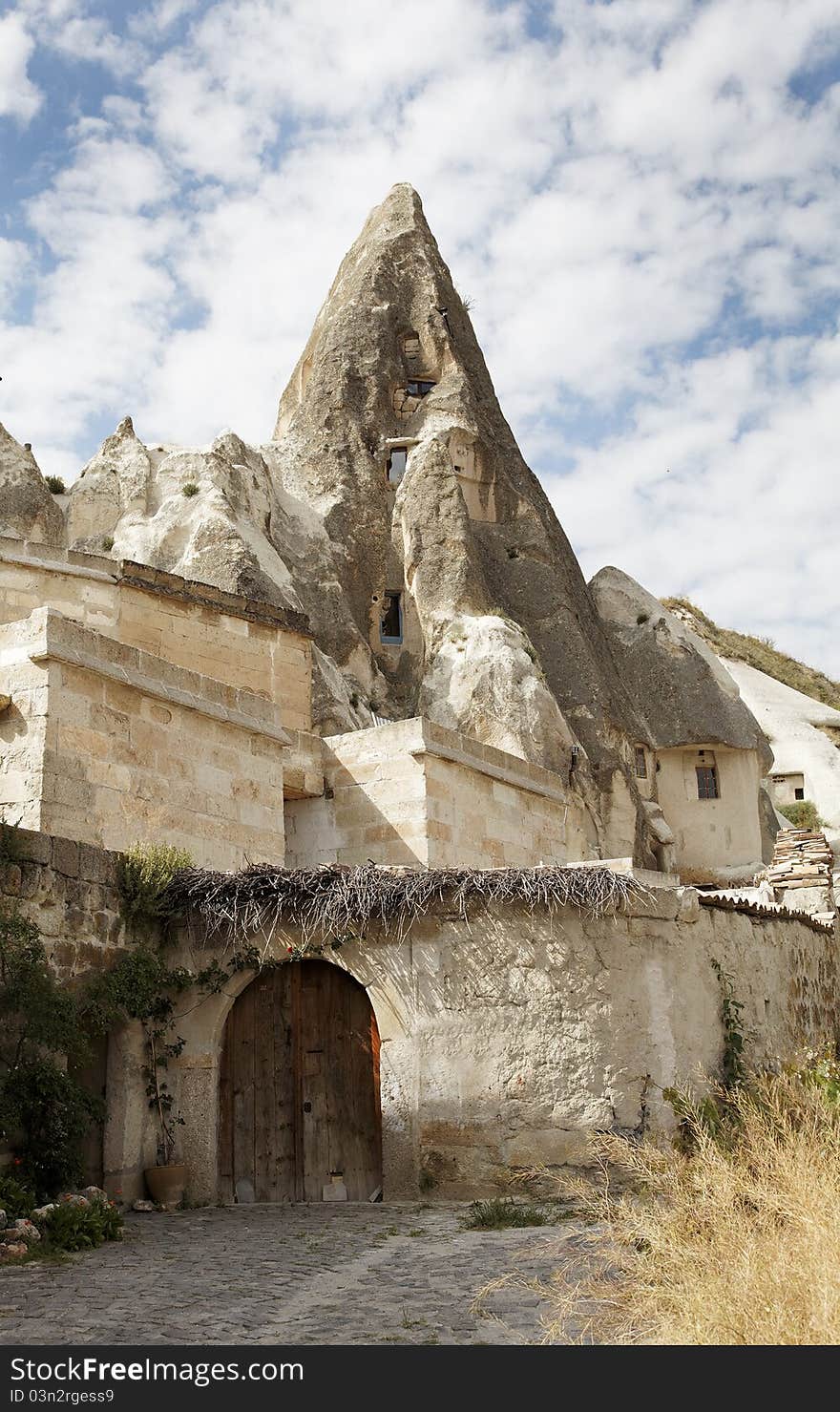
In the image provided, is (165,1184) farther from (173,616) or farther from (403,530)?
(403,530)

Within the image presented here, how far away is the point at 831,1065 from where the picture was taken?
8.88m

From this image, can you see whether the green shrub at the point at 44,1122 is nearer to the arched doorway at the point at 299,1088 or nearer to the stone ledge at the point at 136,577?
the arched doorway at the point at 299,1088

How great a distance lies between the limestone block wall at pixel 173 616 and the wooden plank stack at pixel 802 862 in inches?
229

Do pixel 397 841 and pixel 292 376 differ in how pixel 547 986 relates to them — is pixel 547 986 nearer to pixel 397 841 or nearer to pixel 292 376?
pixel 397 841

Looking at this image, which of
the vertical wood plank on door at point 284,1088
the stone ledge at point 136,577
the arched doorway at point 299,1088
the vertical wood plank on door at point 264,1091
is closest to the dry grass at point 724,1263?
the arched doorway at point 299,1088

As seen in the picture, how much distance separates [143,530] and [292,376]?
12.2 metres

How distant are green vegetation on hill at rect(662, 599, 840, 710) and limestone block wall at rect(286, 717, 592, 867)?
2813 centimetres

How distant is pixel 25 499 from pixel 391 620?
9.96 m

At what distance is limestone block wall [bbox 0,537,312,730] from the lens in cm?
1450

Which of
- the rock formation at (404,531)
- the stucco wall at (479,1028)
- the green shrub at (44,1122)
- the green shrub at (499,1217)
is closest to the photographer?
the green shrub at (499,1217)

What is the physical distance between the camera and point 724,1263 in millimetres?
4586

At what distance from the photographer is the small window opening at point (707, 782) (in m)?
33.4

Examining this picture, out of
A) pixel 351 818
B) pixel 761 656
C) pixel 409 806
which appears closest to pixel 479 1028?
pixel 409 806
